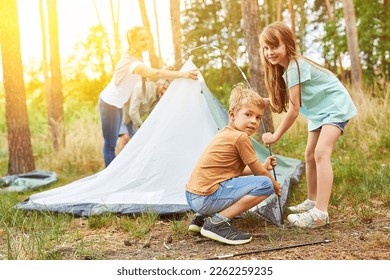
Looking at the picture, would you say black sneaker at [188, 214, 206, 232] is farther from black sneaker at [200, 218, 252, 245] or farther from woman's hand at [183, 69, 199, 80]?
woman's hand at [183, 69, 199, 80]

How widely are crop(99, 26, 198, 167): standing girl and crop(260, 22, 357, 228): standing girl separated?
97 centimetres

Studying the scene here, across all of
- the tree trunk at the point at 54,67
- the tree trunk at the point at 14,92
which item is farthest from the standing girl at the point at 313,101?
the tree trunk at the point at 54,67

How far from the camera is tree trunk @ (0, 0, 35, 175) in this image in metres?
5.50

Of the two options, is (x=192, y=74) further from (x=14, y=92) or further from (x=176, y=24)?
(x=176, y=24)

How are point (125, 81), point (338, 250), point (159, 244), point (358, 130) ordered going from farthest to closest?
1. point (358, 130)
2. point (125, 81)
3. point (159, 244)
4. point (338, 250)

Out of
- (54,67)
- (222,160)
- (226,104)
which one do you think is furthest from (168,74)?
(226,104)

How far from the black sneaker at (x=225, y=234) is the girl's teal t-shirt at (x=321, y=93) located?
84 centimetres

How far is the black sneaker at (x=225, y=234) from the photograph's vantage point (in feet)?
8.31

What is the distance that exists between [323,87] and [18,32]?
4.11 m

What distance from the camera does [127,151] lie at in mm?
3621

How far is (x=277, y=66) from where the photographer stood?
290cm
